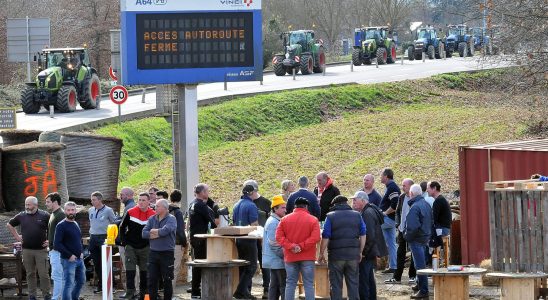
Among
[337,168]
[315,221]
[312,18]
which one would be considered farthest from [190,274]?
[312,18]

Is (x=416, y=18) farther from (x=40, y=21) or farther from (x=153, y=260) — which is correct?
(x=153, y=260)

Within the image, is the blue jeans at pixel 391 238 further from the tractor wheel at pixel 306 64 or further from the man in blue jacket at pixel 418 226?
the tractor wheel at pixel 306 64

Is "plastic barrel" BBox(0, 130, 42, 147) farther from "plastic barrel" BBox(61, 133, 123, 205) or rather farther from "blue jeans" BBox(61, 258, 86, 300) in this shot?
"blue jeans" BBox(61, 258, 86, 300)

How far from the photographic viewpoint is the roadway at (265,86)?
135ft

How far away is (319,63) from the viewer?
6338 cm

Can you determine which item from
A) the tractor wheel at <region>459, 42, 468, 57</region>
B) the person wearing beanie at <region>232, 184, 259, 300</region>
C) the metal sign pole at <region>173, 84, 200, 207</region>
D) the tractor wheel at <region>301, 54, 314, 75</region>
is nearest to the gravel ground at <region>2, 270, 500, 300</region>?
the person wearing beanie at <region>232, 184, 259, 300</region>

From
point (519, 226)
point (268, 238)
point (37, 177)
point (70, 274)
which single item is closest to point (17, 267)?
point (70, 274)

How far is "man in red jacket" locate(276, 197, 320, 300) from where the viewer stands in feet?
56.3

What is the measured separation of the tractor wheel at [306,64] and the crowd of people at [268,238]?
1596 inches

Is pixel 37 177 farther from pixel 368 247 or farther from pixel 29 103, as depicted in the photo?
pixel 29 103

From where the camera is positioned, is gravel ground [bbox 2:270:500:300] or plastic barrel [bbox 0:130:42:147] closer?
gravel ground [bbox 2:270:500:300]

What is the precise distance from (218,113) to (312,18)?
50686 millimetres

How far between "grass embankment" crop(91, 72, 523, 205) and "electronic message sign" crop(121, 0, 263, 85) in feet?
25.2

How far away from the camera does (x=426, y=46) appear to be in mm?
75062
